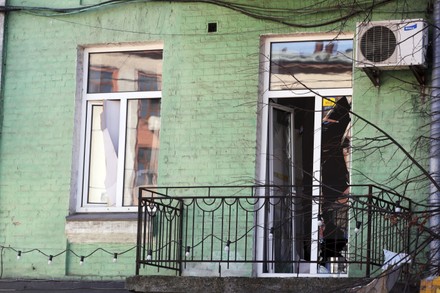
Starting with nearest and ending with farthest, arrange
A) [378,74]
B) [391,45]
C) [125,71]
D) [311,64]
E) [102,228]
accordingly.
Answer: [391,45] < [378,74] < [311,64] < [102,228] < [125,71]

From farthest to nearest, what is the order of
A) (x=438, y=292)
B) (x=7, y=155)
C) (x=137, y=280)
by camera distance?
(x=7, y=155) → (x=137, y=280) → (x=438, y=292)

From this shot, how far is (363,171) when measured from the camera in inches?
471

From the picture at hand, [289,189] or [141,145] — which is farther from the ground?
[141,145]

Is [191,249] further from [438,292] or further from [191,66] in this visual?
[438,292]

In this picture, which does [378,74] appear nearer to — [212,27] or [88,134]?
[212,27]

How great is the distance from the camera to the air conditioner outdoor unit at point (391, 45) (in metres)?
11.5

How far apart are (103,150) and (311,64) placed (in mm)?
2660

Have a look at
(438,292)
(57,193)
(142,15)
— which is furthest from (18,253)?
(438,292)

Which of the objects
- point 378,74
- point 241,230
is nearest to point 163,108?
point 241,230

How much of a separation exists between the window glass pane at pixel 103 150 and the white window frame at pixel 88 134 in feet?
0.20

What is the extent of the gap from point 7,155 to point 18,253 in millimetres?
1159

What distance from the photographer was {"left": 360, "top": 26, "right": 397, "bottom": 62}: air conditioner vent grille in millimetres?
11555

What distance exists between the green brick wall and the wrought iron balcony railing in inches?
11.3

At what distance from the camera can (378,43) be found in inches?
456
